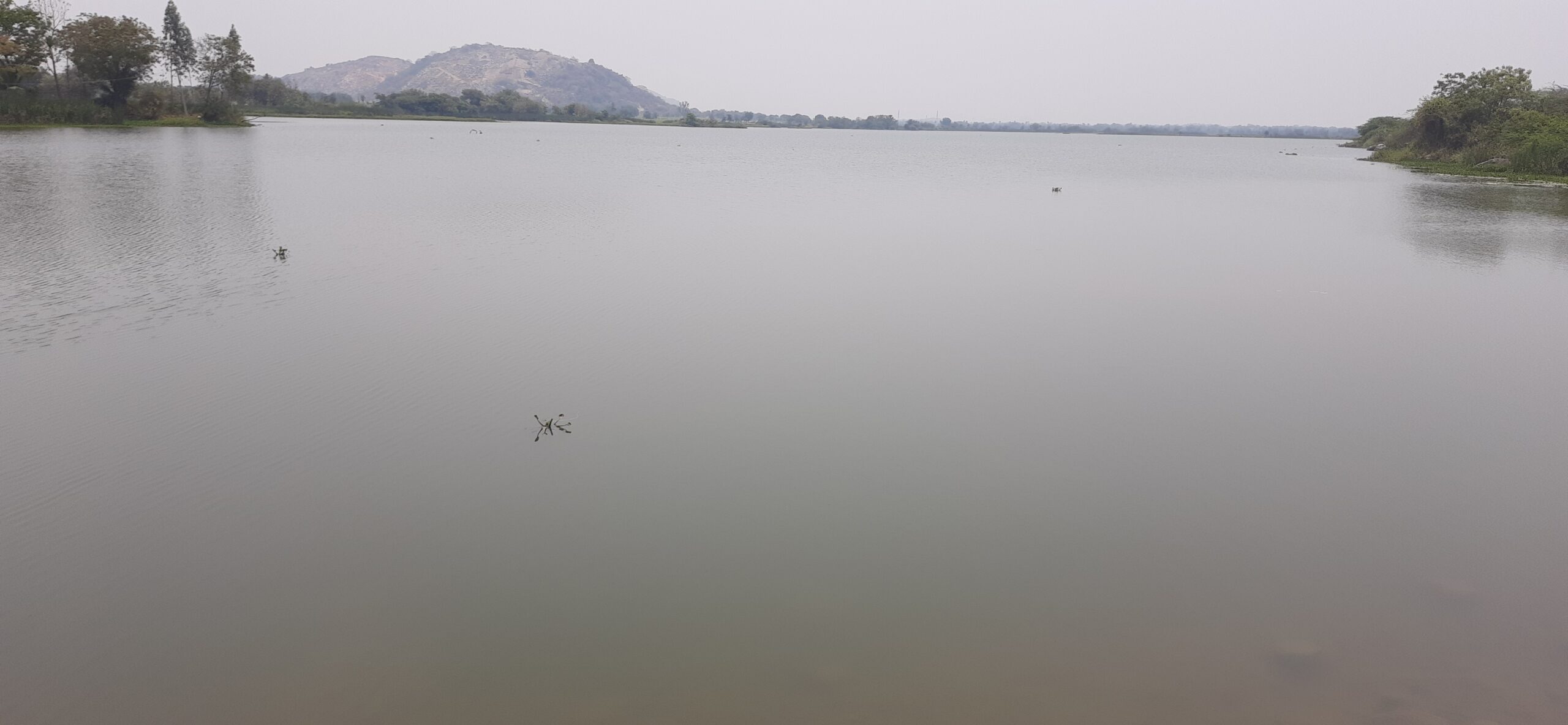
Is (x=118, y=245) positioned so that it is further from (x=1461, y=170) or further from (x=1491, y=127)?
(x=1491, y=127)

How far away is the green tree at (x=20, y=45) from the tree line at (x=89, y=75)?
0.05 m

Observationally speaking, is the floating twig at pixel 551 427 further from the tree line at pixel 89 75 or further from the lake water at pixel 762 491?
the tree line at pixel 89 75

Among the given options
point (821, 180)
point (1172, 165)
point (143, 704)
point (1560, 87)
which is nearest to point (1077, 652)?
point (143, 704)

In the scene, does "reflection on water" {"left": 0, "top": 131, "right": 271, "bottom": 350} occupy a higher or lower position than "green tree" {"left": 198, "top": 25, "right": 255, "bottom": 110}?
lower

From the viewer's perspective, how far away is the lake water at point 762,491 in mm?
3891

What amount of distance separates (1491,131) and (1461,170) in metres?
4.60

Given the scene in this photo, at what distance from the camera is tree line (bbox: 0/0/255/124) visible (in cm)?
4750

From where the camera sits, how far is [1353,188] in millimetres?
31562

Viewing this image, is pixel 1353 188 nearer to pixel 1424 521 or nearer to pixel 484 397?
pixel 1424 521

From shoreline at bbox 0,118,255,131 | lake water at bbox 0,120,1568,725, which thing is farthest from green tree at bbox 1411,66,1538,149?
shoreline at bbox 0,118,255,131

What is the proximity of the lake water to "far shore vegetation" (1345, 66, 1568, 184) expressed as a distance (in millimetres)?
29177

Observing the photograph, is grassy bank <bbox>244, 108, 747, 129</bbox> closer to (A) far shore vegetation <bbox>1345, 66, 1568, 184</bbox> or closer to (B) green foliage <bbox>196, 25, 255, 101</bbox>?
(B) green foliage <bbox>196, 25, 255, 101</bbox>

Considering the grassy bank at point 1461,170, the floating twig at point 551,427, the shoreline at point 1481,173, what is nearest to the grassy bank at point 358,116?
the shoreline at point 1481,173

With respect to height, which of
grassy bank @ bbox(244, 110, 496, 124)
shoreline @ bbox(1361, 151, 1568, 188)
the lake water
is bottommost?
the lake water
